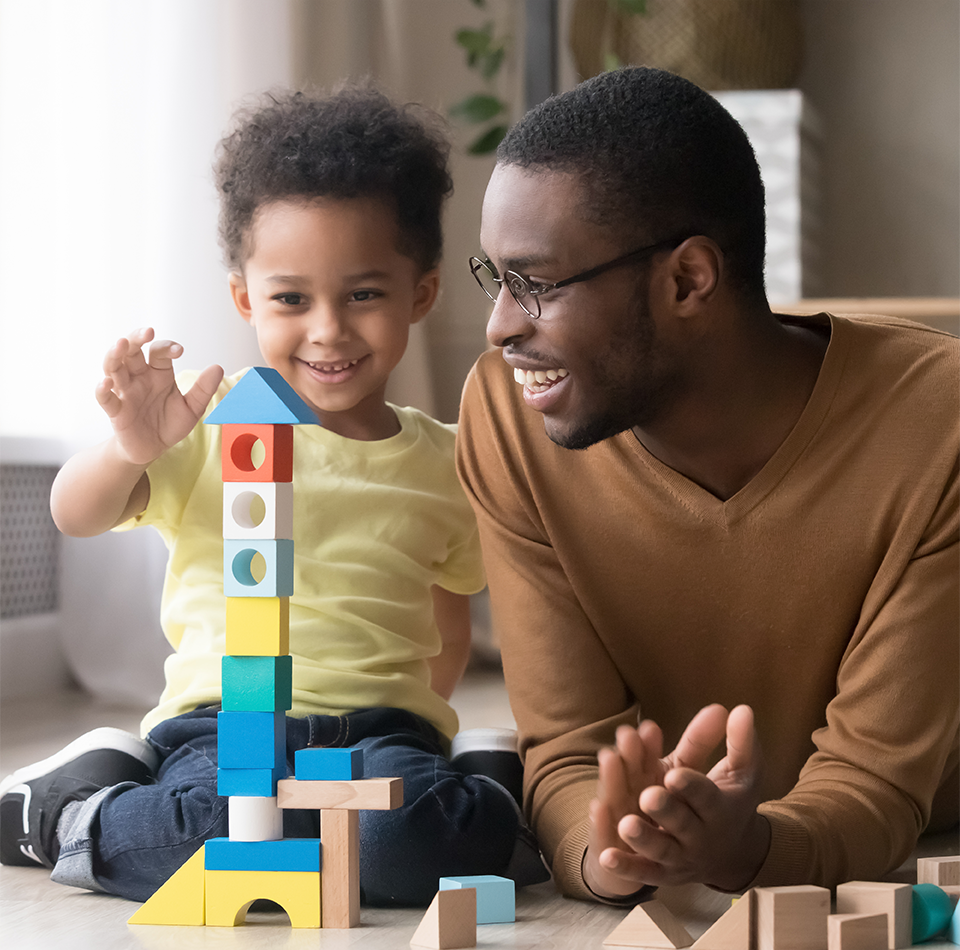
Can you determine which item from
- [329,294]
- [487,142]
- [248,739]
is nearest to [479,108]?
[487,142]

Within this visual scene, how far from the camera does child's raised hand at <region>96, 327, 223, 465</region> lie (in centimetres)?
111

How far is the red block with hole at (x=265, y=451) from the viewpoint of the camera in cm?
101

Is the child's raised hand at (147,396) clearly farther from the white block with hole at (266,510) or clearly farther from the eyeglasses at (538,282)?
the eyeglasses at (538,282)

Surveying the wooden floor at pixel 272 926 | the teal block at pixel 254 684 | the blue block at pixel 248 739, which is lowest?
the wooden floor at pixel 272 926

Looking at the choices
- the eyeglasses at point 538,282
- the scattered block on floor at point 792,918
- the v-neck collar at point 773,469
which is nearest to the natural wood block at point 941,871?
the scattered block on floor at point 792,918

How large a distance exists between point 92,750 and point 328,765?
0.35m

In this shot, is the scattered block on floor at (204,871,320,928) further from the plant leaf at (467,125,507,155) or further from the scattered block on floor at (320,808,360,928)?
the plant leaf at (467,125,507,155)

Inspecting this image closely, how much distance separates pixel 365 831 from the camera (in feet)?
3.59

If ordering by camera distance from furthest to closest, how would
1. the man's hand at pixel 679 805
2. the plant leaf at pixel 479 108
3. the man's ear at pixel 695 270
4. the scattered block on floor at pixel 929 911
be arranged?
the plant leaf at pixel 479 108, the man's ear at pixel 695 270, the scattered block on floor at pixel 929 911, the man's hand at pixel 679 805

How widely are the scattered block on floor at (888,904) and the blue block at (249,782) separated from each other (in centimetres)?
43

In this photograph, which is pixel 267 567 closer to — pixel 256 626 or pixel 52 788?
pixel 256 626

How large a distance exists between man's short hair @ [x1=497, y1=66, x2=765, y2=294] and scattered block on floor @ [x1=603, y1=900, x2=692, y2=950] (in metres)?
0.51

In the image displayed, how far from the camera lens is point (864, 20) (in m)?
2.88

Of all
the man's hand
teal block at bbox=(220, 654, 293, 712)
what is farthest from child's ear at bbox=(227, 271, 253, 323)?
the man's hand
